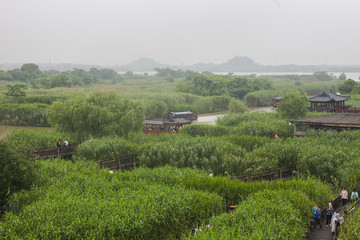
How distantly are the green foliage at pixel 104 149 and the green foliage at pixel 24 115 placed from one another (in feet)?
76.4

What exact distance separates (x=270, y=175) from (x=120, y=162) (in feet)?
38.3

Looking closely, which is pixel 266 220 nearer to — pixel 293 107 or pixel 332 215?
pixel 332 215

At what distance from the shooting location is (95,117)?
35781 millimetres

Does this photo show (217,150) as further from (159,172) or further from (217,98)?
(217,98)

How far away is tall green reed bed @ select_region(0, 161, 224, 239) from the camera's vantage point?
13.7m

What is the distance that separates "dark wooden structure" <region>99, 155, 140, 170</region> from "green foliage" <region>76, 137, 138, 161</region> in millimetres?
1136

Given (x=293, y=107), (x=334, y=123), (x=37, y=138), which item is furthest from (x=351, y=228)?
(x=293, y=107)

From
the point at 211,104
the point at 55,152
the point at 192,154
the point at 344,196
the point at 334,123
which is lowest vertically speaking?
the point at 211,104

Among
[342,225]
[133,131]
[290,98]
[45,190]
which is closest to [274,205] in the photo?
[342,225]

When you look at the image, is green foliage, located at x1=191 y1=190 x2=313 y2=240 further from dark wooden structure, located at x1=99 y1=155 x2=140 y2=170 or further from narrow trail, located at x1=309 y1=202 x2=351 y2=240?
dark wooden structure, located at x1=99 y1=155 x2=140 y2=170

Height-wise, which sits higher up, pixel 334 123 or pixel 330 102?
pixel 330 102

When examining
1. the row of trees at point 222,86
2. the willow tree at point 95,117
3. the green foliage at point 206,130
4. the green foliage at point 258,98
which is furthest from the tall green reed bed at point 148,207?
the row of trees at point 222,86

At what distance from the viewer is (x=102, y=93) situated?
38188 millimetres

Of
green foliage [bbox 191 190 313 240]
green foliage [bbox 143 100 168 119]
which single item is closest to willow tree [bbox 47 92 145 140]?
green foliage [bbox 191 190 313 240]
